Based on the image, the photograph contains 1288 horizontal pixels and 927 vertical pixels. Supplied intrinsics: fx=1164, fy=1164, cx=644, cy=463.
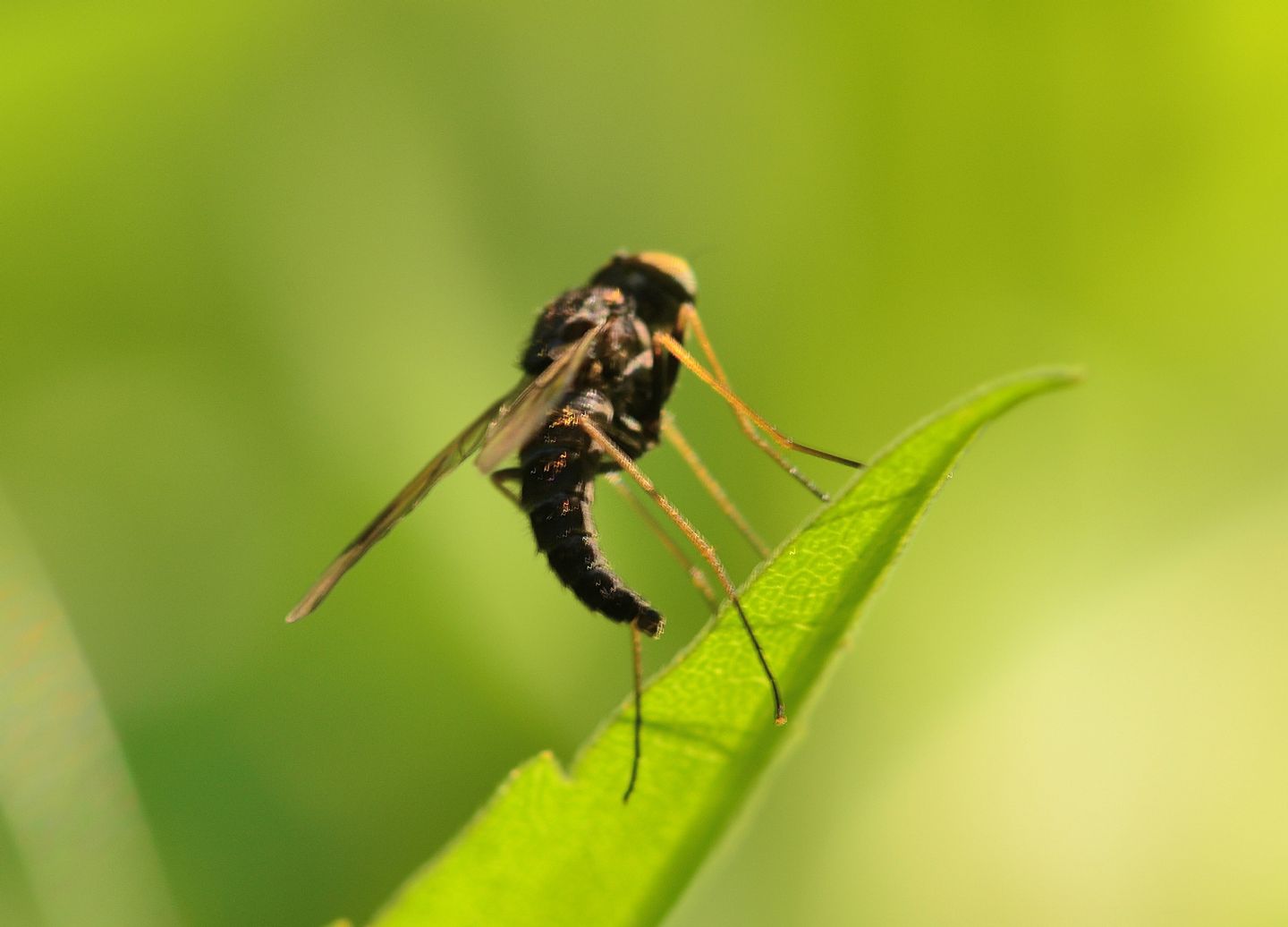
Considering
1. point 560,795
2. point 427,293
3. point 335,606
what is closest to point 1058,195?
point 427,293

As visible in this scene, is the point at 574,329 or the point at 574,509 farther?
the point at 574,329

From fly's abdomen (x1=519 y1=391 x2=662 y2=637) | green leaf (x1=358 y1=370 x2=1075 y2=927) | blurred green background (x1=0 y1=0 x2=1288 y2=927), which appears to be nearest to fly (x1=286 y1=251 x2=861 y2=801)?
fly's abdomen (x1=519 y1=391 x2=662 y2=637)

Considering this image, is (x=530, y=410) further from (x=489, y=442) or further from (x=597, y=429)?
(x=597, y=429)

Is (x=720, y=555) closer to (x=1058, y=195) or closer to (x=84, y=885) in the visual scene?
(x=1058, y=195)

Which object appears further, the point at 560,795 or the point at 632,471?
the point at 632,471

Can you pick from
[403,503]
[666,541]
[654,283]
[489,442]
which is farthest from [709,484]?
[489,442]

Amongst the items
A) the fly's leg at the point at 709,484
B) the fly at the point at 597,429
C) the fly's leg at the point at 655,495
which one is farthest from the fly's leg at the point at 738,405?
the fly's leg at the point at 655,495

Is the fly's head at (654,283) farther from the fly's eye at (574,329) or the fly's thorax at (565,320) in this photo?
the fly's eye at (574,329)
